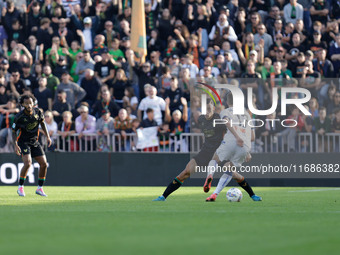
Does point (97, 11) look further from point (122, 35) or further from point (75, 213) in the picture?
point (75, 213)

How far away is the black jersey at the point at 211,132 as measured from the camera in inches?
629

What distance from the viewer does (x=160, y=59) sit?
24.9m

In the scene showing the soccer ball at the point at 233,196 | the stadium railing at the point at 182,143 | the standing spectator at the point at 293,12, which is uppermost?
the standing spectator at the point at 293,12

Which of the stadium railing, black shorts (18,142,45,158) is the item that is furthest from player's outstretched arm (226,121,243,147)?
the stadium railing

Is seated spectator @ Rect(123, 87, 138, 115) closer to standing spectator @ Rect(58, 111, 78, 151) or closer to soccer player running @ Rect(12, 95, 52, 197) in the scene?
standing spectator @ Rect(58, 111, 78, 151)

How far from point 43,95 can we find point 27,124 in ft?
21.1

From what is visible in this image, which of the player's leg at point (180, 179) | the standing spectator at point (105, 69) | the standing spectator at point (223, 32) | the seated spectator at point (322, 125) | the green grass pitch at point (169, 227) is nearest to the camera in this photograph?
the green grass pitch at point (169, 227)

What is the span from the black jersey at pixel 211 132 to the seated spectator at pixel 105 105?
7.10m

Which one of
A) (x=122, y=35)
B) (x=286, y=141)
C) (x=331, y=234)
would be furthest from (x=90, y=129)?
(x=331, y=234)

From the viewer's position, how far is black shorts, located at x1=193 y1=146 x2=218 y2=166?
1587cm

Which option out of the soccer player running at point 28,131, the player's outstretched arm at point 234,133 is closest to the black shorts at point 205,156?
the player's outstretched arm at point 234,133

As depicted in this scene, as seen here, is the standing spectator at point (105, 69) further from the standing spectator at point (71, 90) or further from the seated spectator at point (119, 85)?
the standing spectator at point (71, 90)

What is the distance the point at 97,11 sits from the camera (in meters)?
25.8

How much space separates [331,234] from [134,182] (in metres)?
15.2
